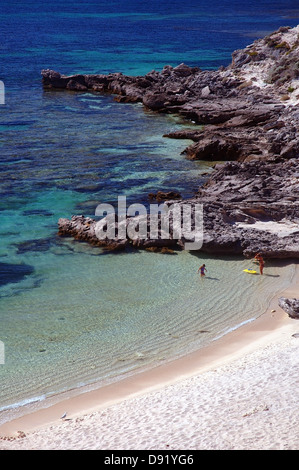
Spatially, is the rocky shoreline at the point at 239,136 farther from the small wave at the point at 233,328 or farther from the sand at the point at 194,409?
the sand at the point at 194,409

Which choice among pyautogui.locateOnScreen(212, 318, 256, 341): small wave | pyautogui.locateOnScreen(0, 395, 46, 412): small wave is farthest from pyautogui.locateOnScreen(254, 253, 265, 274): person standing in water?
pyautogui.locateOnScreen(0, 395, 46, 412): small wave

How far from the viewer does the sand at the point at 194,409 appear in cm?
1572

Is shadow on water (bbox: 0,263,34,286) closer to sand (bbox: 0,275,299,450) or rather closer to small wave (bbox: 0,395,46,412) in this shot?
small wave (bbox: 0,395,46,412)

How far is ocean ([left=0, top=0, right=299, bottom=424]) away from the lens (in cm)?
2139

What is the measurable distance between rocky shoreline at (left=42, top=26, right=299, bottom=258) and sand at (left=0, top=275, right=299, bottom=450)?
7621 mm

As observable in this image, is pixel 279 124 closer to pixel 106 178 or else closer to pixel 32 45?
pixel 106 178

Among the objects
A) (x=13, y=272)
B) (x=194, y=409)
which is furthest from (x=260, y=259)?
(x=194, y=409)

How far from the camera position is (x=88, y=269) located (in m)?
27.3

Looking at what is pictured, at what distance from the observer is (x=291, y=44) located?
58312mm

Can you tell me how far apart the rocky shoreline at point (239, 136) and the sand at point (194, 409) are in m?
7.62

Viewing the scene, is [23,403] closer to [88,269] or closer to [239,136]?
[88,269]

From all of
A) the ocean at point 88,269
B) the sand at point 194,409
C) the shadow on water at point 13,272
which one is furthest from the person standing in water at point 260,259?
the shadow on water at point 13,272

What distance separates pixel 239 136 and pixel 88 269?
19.8 metres

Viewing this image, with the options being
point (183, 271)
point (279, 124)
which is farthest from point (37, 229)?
point (279, 124)
